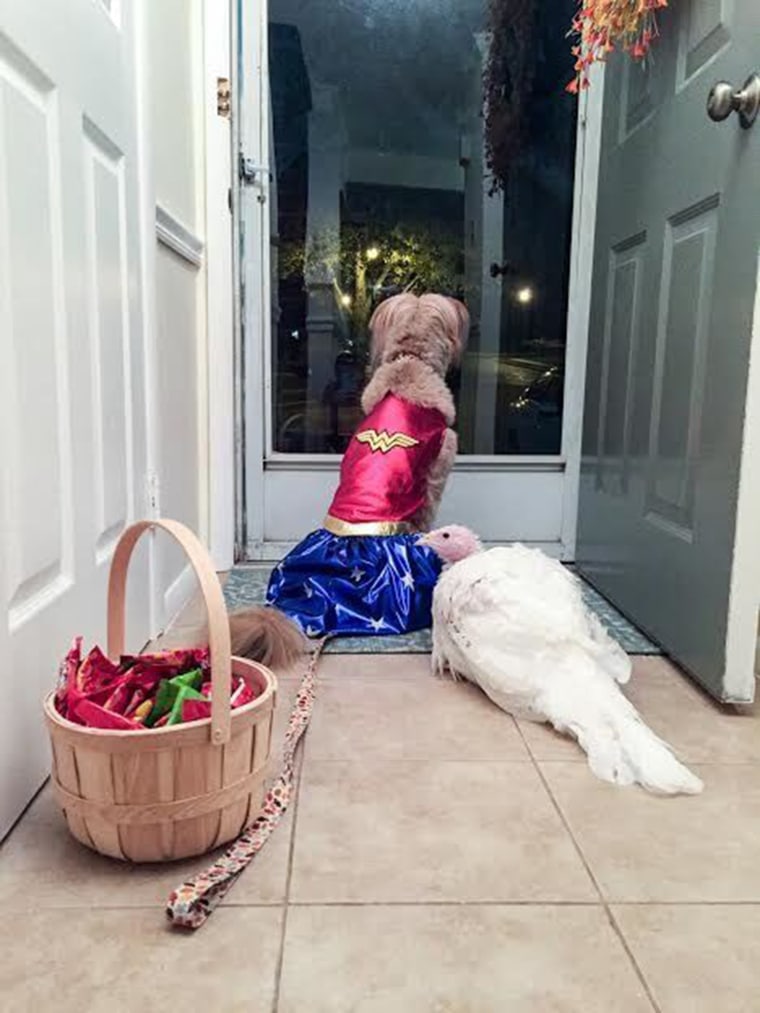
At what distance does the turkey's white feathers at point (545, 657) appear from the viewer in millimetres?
1114

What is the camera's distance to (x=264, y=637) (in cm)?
147

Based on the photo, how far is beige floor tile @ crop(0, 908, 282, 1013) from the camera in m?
0.71

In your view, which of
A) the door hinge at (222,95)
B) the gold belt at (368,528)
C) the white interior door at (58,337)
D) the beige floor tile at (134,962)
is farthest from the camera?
the door hinge at (222,95)

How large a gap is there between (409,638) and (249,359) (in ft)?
3.20

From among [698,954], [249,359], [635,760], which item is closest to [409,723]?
[635,760]

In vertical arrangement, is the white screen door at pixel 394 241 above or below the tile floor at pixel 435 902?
above

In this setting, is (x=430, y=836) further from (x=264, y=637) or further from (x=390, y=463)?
(x=390, y=463)

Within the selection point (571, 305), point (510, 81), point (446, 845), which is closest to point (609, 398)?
point (571, 305)

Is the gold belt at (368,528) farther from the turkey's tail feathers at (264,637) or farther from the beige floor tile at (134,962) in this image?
the beige floor tile at (134,962)

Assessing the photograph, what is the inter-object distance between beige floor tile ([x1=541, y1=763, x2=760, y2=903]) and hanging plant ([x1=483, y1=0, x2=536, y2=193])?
172cm

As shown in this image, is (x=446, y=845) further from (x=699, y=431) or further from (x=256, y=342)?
(x=256, y=342)

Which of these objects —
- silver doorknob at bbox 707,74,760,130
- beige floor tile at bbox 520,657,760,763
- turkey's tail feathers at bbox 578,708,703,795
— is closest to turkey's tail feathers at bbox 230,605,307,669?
beige floor tile at bbox 520,657,760,763

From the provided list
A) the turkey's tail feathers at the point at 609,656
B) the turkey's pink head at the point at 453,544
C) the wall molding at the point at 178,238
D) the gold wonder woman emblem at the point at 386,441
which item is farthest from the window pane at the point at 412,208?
the turkey's tail feathers at the point at 609,656

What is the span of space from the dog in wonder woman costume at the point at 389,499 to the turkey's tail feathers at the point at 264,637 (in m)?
0.06
